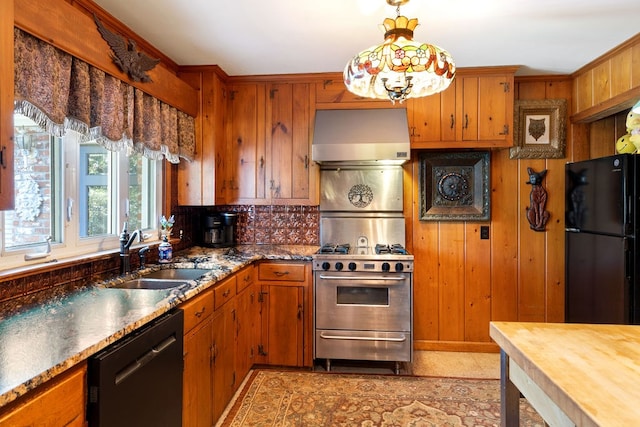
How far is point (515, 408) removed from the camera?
142 centimetres

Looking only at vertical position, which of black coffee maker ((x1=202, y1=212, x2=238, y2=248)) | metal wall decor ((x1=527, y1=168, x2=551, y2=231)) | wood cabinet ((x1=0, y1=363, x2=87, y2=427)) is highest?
metal wall decor ((x1=527, y1=168, x2=551, y2=231))

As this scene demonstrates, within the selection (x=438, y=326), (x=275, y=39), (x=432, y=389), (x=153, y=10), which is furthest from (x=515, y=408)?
(x=153, y=10)

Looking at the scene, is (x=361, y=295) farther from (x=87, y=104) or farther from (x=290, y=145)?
(x=87, y=104)

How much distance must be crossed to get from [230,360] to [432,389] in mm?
1469

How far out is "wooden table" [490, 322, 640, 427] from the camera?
888 mm

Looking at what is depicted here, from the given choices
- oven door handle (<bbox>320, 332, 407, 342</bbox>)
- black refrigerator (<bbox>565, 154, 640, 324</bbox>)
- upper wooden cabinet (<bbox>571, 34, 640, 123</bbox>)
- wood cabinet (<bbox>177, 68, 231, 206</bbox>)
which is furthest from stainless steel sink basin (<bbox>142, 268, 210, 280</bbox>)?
upper wooden cabinet (<bbox>571, 34, 640, 123</bbox>)

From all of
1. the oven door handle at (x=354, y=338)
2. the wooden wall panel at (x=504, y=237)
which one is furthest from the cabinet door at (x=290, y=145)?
the wooden wall panel at (x=504, y=237)

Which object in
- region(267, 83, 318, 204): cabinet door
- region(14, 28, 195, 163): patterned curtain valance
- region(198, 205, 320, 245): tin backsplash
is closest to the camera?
region(14, 28, 195, 163): patterned curtain valance

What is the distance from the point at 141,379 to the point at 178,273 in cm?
107

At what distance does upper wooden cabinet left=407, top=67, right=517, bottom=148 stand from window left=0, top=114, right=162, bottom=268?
2.32m

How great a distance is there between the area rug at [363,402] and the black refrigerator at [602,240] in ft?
3.04

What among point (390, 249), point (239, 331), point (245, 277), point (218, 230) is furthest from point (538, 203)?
point (218, 230)

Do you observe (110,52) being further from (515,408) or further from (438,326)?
(438,326)

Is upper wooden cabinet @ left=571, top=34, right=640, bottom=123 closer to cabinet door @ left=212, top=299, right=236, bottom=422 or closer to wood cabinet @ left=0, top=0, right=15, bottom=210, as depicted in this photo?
cabinet door @ left=212, top=299, right=236, bottom=422
